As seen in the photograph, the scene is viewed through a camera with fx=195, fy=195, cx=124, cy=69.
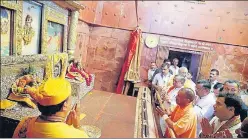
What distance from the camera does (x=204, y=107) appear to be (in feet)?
3.45

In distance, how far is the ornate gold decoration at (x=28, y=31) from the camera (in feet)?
3.47

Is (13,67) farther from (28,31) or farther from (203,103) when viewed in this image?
(203,103)

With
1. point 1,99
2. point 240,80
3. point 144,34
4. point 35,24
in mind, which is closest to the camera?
point 240,80

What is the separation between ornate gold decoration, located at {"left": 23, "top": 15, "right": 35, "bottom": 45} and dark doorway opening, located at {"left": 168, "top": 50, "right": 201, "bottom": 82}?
2.58 feet

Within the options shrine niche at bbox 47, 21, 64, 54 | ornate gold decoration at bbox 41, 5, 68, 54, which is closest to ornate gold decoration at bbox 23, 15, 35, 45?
ornate gold decoration at bbox 41, 5, 68, 54

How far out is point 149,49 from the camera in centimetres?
77

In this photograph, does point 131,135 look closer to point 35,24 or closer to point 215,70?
point 215,70

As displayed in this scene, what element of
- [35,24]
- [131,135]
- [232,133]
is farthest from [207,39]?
[35,24]

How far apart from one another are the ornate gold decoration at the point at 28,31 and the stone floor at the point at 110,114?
1.58 feet

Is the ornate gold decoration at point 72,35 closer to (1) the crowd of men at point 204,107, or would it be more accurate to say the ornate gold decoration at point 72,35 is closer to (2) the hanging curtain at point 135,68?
(1) the crowd of men at point 204,107

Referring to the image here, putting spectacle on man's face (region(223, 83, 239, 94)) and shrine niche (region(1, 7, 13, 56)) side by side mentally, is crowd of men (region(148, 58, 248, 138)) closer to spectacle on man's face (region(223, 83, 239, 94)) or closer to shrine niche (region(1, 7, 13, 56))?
spectacle on man's face (region(223, 83, 239, 94))

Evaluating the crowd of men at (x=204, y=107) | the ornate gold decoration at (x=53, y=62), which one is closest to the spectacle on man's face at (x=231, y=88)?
the crowd of men at (x=204, y=107)

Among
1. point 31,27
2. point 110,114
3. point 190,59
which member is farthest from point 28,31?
point 190,59

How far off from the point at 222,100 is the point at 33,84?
85 cm
